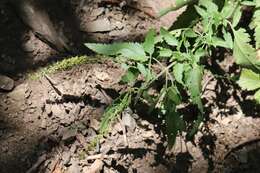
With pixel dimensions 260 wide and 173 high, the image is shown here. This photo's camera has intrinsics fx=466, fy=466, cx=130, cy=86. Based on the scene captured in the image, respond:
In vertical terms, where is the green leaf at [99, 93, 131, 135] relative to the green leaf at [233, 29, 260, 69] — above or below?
below

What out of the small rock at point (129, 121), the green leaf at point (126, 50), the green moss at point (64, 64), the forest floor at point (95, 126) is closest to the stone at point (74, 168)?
the forest floor at point (95, 126)

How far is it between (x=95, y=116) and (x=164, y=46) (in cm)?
59

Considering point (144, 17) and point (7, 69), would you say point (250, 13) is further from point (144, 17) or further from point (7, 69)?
point (7, 69)

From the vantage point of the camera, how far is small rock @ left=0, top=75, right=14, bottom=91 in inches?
110

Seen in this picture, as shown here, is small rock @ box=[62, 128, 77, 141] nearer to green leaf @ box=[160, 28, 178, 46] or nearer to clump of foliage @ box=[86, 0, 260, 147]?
clump of foliage @ box=[86, 0, 260, 147]

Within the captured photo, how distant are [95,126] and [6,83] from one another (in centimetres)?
61

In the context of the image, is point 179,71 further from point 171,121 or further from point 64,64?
point 64,64

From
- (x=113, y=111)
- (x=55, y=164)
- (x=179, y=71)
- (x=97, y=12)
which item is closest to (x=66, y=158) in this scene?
(x=55, y=164)

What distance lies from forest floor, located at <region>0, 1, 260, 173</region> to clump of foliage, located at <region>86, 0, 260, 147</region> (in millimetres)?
157

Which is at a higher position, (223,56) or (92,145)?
(223,56)

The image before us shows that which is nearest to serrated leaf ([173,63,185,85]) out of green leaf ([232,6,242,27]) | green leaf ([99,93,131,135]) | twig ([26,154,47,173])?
green leaf ([99,93,131,135])

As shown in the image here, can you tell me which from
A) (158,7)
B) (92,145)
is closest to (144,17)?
(158,7)

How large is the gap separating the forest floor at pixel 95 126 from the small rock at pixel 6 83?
0.11 ft

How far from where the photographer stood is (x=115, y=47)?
8.04 feet
